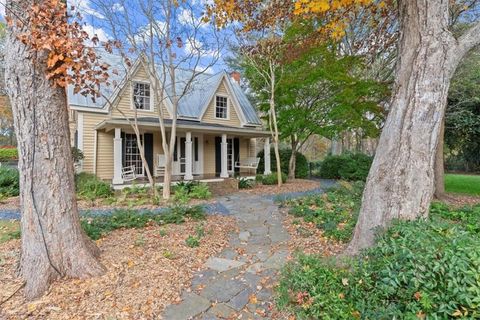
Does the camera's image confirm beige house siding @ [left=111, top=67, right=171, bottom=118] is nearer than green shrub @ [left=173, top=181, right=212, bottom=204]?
No

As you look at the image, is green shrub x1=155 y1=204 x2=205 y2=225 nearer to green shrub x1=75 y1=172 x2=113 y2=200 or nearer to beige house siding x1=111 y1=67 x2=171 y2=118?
green shrub x1=75 y1=172 x2=113 y2=200

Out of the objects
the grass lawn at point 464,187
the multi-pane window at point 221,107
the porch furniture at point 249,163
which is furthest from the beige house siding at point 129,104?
the grass lawn at point 464,187

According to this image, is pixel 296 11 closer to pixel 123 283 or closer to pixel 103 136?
pixel 123 283

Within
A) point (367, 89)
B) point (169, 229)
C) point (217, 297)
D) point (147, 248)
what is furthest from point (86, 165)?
point (367, 89)

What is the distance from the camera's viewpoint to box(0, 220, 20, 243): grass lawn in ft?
14.9

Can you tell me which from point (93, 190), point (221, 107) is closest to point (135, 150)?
point (93, 190)

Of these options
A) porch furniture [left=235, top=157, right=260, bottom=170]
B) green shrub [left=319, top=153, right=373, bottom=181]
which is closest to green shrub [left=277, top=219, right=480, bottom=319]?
porch furniture [left=235, top=157, right=260, bottom=170]

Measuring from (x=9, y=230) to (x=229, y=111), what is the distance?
1184 centimetres

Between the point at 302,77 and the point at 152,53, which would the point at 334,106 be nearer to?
the point at 302,77

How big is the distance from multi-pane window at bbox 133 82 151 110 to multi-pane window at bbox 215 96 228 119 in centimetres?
379

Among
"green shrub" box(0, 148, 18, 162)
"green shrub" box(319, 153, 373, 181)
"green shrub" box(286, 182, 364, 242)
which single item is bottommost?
"green shrub" box(286, 182, 364, 242)

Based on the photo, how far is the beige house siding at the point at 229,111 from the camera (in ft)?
48.2

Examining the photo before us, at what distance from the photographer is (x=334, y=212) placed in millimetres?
5695

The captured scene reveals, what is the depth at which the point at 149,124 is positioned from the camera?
1047 centimetres
